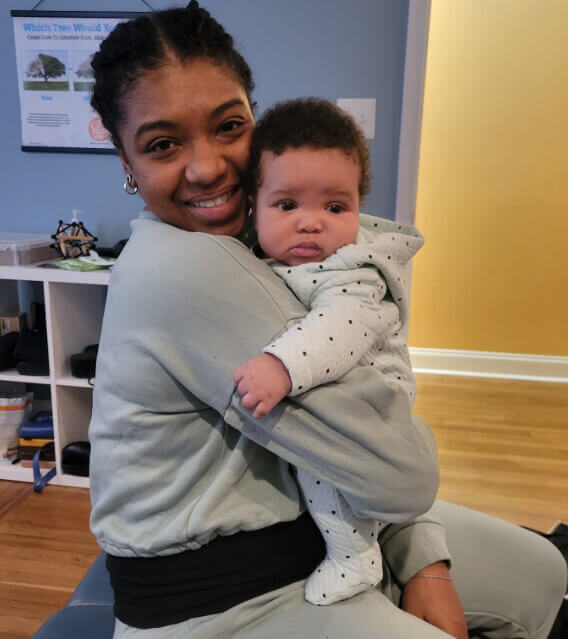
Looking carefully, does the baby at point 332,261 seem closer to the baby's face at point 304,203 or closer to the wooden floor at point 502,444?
the baby's face at point 304,203

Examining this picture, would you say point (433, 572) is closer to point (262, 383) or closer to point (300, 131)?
point (262, 383)

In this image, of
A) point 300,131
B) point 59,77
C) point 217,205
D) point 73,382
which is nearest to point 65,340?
point 73,382

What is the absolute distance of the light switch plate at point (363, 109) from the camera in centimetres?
231

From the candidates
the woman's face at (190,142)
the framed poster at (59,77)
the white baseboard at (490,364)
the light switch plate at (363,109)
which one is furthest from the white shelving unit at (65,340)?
the white baseboard at (490,364)

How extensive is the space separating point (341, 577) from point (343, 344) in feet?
1.08

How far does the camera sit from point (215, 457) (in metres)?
0.78

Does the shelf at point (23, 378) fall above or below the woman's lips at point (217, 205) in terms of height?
below

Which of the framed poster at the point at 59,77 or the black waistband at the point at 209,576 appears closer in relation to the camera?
the black waistband at the point at 209,576

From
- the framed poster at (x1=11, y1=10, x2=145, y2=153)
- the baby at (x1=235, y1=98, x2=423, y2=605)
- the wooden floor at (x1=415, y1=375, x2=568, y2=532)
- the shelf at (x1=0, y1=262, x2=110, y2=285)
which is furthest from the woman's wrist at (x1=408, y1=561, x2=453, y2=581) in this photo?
the framed poster at (x1=11, y1=10, x2=145, y2=153)

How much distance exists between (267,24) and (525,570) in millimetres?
2141

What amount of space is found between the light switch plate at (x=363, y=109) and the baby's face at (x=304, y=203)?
154 cm

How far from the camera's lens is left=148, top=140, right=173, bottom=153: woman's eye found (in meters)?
0.84

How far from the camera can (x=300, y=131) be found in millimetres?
871

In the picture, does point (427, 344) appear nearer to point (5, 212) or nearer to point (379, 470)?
point (5, 212)
